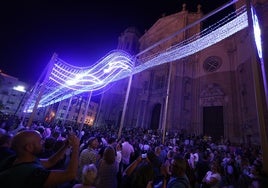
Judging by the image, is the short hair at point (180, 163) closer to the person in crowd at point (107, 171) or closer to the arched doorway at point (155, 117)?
the person in crowd at point (107, 171)

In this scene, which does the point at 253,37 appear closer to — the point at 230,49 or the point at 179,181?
the point at 179,181

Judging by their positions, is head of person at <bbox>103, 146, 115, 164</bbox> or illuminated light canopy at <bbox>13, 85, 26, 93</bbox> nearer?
head of person at <bbox>103, 146, 115, 164</bbox>

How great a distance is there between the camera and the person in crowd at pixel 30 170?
1.40 meters

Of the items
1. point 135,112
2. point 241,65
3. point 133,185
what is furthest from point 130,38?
point 133,185

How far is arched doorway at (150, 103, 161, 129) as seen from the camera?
22922 mm

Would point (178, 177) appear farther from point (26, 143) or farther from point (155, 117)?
point (155, 117)

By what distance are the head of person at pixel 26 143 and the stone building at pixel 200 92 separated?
10168 millimetres

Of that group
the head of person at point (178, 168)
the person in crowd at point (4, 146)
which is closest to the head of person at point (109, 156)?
the head of person at point (178, 168)

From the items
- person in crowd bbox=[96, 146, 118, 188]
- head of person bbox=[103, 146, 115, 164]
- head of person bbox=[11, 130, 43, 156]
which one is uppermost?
head of person bbox=[11, 130, 43, 156]

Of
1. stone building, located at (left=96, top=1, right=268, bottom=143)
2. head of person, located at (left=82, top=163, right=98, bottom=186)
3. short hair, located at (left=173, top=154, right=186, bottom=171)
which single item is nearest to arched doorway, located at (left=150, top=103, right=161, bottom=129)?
stone building, located at (left=96, top=1, right=268, bottom=143)

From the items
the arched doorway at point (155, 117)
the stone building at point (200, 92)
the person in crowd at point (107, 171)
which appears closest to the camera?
the person in crowd at point (107, 171)

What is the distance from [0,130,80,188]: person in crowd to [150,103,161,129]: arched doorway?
21.7 metres

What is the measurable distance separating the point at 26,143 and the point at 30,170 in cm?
29

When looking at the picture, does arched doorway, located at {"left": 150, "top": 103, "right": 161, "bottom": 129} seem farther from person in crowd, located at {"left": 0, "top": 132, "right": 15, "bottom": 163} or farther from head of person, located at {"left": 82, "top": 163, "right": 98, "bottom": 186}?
head of person, located at {"left": 82, "top": 163, "right": 98, "bottom": 186}
